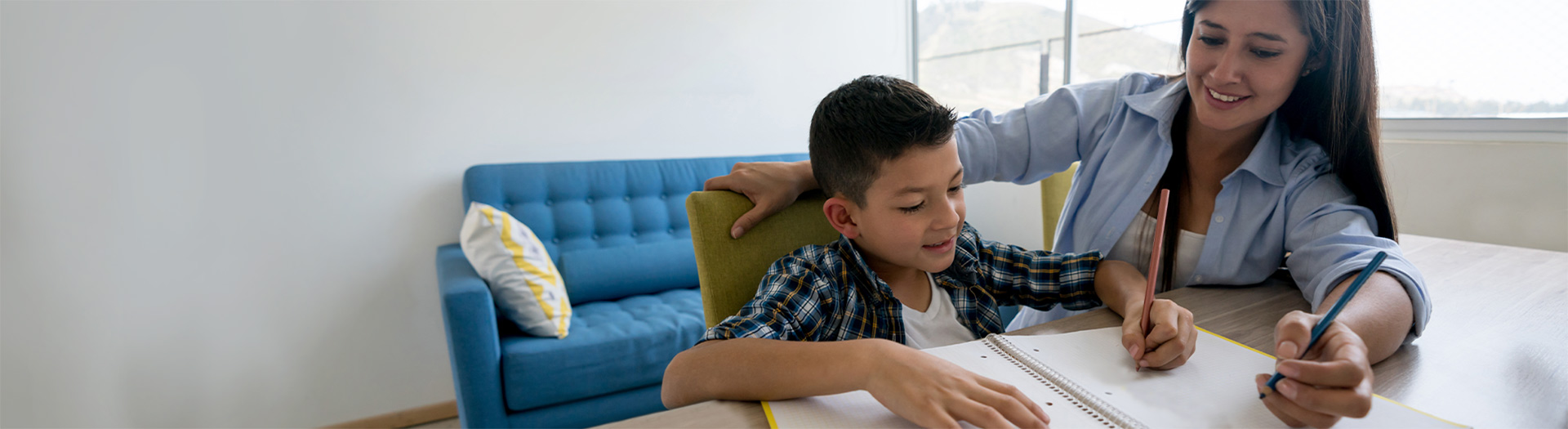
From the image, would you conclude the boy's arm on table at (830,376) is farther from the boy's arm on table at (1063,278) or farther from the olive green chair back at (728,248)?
the boy's arm on table at (1063,278)

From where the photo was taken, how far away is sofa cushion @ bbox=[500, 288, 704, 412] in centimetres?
187

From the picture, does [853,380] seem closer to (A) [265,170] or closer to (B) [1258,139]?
(B) [1258,139]

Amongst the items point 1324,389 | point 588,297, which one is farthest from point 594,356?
point 1324,389

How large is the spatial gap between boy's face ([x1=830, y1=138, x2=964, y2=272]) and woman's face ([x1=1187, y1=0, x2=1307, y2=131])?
364 mm

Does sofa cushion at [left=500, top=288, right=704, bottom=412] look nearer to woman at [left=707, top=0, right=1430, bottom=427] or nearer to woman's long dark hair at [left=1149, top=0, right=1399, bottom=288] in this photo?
woman at [left=707, top=0, right=1430, bottom=427]

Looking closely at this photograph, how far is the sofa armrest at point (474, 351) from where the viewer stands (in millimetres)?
1771

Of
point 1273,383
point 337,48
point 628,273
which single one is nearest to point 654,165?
point 628,273

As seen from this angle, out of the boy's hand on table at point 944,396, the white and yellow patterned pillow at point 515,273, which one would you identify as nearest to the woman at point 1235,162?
the boy's hand on table at point 944,396

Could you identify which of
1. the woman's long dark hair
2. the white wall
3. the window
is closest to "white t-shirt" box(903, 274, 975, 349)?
the woman's long dark hair

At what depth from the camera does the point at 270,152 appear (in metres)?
2.22

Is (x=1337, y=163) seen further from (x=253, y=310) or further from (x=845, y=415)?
(x=253, y=310)

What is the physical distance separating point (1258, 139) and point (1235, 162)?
47 mm

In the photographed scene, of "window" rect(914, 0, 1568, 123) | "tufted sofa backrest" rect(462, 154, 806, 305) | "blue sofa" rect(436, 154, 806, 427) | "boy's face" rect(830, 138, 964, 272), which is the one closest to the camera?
"boy's face" rect(830, 138, 964, 272)

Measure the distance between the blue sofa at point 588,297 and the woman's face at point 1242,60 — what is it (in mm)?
1494
